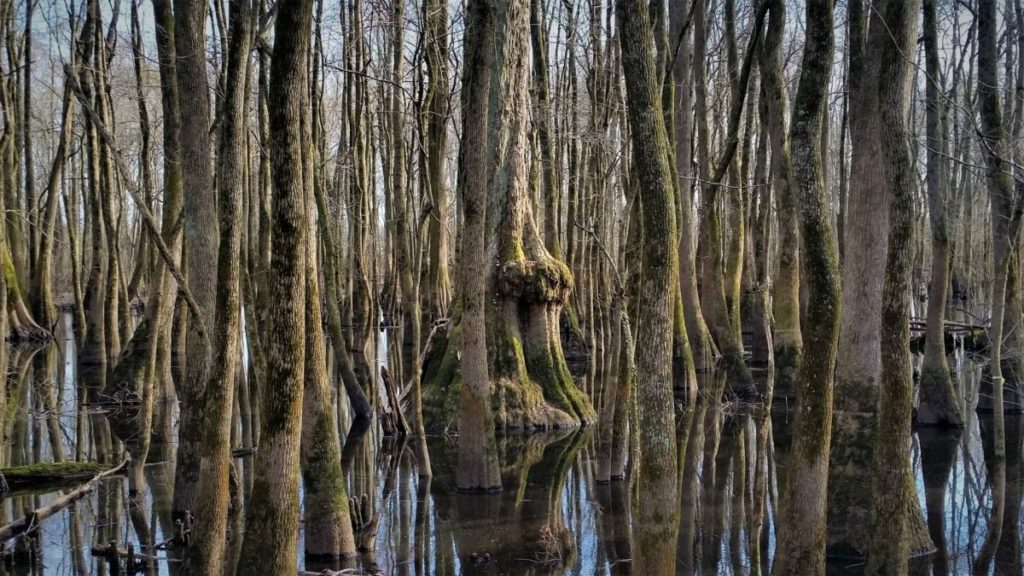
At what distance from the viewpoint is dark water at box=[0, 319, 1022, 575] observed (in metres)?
8.00

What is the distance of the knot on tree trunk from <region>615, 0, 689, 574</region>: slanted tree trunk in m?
8.15

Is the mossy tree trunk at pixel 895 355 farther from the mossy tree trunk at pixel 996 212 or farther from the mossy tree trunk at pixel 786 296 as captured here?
the mossy tree trunk at pixel 786 296

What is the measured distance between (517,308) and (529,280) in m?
0.62

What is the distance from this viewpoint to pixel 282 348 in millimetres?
6230

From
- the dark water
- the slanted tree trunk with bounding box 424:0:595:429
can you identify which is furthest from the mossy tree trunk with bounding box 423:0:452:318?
the dark water

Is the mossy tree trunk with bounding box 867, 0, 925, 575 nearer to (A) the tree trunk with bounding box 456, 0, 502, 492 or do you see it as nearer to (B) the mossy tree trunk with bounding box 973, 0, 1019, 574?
(B) the mossy tree trunk with bounding box 973, 0, 1019, 574

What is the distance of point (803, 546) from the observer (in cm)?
620

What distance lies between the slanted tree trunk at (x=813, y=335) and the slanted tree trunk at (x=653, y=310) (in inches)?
36.9

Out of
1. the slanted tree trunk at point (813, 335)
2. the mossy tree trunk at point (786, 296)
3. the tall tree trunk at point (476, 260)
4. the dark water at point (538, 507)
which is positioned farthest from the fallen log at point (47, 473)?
the mossy tree trunk at point (786, 296)

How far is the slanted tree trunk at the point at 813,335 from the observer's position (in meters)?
6.12

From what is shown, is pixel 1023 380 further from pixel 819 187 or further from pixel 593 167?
pixel 593 167

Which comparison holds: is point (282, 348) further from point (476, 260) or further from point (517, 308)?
point (517, 308)

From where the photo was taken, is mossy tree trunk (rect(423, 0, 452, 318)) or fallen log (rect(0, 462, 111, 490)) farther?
mossy tree trunk (rect(423, 0, 452, 318))

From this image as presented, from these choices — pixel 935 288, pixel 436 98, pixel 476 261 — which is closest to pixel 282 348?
pixel 476 261
